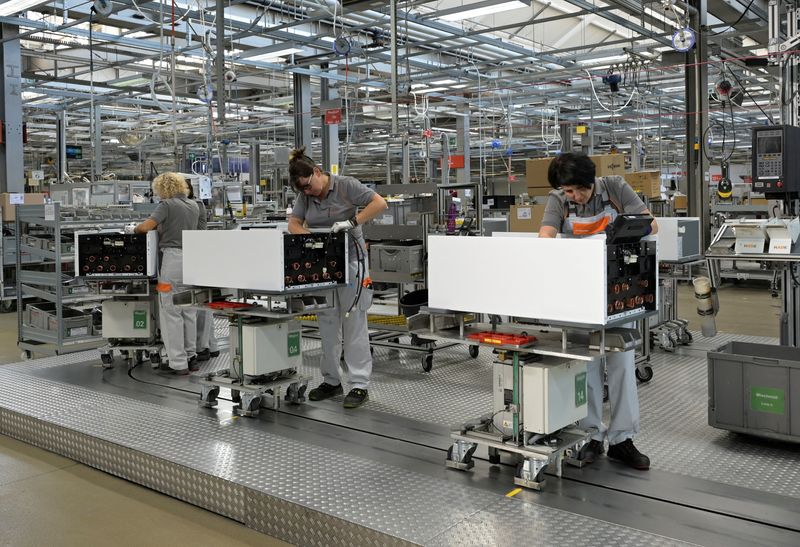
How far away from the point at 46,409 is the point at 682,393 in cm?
382

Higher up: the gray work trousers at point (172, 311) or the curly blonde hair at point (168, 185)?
the curly blonde hair at point (168, 185)

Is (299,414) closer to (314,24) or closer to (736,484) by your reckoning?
(736,484)

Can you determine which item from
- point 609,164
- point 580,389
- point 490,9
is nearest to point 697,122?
point 609,164

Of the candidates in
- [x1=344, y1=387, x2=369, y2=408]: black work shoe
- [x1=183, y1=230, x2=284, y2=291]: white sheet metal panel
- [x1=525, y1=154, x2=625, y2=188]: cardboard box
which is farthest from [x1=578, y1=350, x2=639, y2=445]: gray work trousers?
[x1=525, y1=154, x2=625, y2=188]: cardboard box

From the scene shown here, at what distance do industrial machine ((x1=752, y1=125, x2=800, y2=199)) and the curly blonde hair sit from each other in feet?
12.6

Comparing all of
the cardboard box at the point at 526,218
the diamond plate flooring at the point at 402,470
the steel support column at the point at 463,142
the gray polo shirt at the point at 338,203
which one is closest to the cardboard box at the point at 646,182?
the cardboard box at the point at 526,218

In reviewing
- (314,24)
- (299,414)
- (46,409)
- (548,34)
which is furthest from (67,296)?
(548,34)

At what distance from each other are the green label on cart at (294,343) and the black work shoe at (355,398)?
1.34 ft

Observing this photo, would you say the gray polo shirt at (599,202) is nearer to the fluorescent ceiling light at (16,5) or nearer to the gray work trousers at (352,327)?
the gray work trousers at (352,327)

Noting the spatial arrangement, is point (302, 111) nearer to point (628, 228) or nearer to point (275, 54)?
point (275, 54)

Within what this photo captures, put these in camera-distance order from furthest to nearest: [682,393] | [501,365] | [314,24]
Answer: [314,24] → [682,393] → [501,365]

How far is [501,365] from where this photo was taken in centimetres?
304

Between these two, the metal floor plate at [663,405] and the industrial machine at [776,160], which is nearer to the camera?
the metal floor plate at [663,405]

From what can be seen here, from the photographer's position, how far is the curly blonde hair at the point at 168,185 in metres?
5.20
